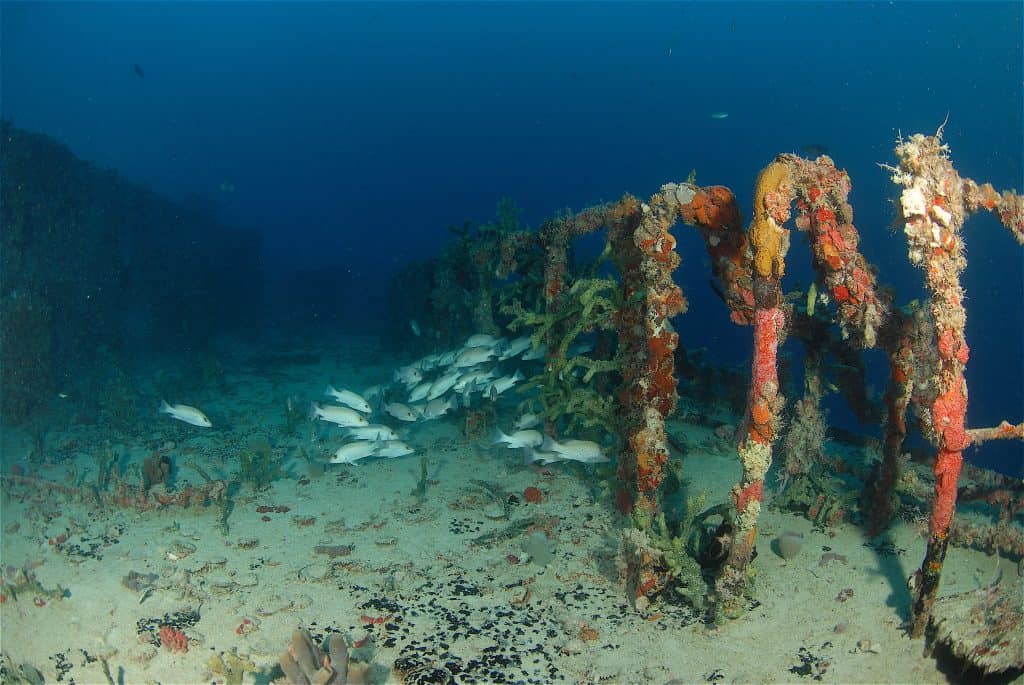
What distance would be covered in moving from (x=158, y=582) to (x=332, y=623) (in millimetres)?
1978

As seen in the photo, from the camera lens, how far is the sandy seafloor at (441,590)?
418 cm

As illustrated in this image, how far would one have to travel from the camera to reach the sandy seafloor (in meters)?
4.18

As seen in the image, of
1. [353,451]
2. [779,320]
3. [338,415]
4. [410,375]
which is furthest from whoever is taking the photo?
[410,375]

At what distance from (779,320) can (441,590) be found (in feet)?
12.4

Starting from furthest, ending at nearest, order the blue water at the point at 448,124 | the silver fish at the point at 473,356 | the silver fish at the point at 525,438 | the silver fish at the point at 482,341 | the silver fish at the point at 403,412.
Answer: the blue water at the point at 448,124 < the silver fish at the point at 482,341 < the silver fish at the point at 473,356 < the silver fish at the point at 403,412 < the silver fish at the point at 525,438

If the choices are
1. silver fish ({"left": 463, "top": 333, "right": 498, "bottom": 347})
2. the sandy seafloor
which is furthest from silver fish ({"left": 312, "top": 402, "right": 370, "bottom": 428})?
silver fish ({"left": 463, "top": 333, "right": 498, "bottom": 347})

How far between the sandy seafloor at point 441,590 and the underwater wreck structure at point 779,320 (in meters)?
0.44

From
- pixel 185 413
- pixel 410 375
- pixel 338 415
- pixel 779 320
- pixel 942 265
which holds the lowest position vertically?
pixel 185 413

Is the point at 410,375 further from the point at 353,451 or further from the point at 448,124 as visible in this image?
the point at 448,124

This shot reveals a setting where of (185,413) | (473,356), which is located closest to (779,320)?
(473,356)

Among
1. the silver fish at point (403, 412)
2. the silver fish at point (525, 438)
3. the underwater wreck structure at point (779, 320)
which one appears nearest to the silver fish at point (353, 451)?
the silver fish at point (403, 412)

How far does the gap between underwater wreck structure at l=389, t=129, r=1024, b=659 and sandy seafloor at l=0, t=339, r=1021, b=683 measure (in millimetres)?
440

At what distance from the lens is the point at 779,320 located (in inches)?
162

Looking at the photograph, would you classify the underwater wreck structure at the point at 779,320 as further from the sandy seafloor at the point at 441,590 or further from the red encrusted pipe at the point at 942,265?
the sandy seafloor at the point at 441,590
